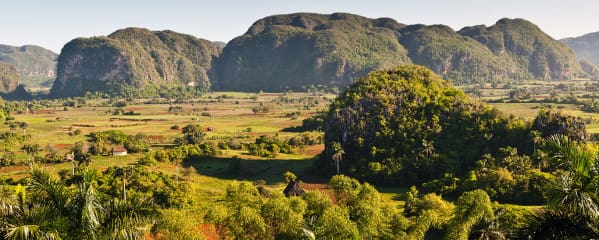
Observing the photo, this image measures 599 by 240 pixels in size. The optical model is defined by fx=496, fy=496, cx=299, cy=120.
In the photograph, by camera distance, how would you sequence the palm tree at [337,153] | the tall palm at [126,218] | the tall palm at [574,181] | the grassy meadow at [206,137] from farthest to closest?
1. the palm tree at [337,153]
2. the grassy meadow at [206,137]
3. the tall palm at [126,218]
4. the tall palm at [574,181]

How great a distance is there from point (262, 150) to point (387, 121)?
29809 millimetres

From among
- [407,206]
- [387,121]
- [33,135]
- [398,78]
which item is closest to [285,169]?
[387,121]

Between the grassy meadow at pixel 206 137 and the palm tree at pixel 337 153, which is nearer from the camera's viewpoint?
the grassy meadow at pixel 206 137

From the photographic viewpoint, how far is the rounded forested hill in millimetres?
83812

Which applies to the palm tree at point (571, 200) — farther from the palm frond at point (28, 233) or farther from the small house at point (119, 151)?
the small house at point (119, 151)

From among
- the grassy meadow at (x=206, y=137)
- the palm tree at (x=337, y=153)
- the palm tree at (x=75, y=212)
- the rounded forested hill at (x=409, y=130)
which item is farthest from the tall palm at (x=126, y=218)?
the palm tree at (x=337, y=153)

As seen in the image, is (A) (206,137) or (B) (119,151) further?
(A) (206,137)

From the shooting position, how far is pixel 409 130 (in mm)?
91375

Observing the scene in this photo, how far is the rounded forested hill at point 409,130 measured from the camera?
275ft

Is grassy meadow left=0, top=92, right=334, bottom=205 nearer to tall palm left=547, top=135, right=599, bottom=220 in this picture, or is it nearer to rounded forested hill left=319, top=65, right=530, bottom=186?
rounded forested hill left=319, top=65, right=530, bottom=186

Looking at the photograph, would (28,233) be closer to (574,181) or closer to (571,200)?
(571,200)

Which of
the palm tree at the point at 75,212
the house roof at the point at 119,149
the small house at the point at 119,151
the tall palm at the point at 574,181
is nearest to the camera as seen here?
the tall palm at the point at 574,181

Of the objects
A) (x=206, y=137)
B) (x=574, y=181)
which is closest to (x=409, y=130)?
(x=206, y=137)

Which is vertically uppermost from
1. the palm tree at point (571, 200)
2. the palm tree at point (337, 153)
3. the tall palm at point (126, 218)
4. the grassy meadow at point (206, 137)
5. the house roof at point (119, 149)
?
the palm tree at point (571, 200)
